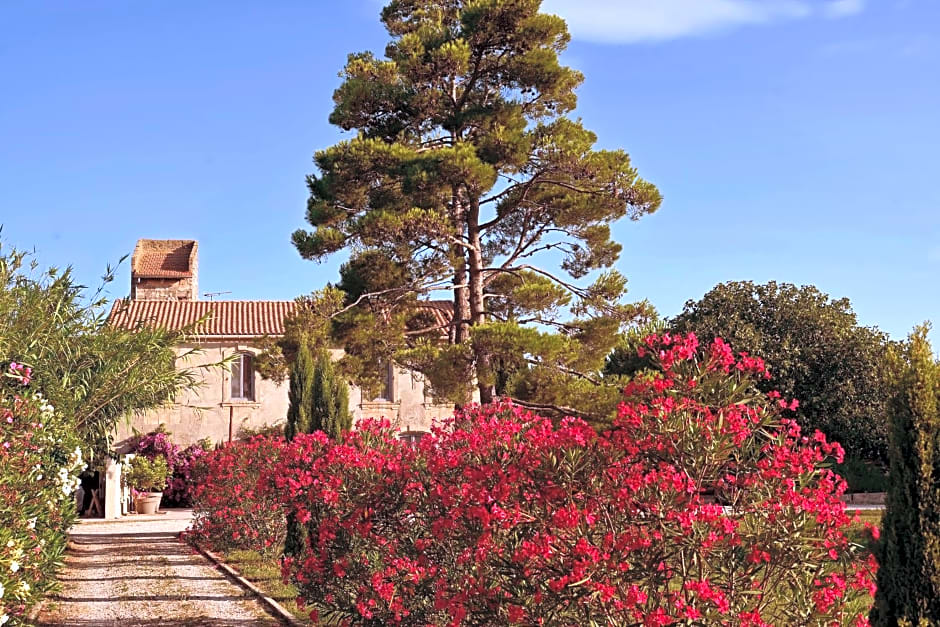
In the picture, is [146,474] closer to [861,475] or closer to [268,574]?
[268,574]

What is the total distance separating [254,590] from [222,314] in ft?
70.2

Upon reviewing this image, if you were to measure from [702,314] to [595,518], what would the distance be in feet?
93.8

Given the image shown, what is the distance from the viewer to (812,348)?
31625mm

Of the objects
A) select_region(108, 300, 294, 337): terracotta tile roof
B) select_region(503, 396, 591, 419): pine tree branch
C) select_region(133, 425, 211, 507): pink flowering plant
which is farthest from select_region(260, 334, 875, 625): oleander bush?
select_region(108, 300, 294, 337): terracotta tile roof

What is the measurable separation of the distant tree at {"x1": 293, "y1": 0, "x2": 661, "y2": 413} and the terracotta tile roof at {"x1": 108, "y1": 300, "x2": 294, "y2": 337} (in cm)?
1336

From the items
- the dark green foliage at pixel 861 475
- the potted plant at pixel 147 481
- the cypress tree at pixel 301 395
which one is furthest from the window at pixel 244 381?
the dark green foliage at pixel 861 475

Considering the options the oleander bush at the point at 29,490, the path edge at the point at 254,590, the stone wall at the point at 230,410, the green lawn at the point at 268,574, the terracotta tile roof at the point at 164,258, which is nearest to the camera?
the oleander bush at the point at 29,490

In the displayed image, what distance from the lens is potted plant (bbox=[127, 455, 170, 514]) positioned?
1083 inches

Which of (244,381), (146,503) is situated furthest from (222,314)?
(146,503)

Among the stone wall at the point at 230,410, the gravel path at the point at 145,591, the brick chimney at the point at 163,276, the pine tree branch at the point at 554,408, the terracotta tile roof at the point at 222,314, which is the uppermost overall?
the brick chimney at the point at 163,276

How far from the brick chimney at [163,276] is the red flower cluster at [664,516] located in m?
30.6

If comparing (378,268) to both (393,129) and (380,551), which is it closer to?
(393,129)

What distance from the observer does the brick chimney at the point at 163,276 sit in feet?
117

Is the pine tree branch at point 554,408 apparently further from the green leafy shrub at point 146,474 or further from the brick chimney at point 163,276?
the brick chimney at point 163,276
